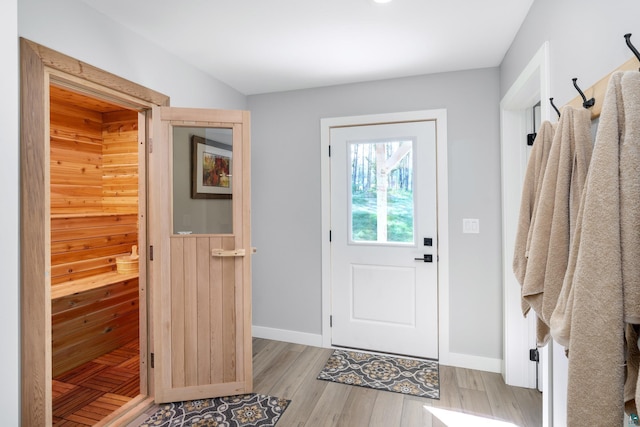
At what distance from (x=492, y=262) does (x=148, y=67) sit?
2.97 metres

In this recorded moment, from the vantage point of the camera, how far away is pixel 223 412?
212cm

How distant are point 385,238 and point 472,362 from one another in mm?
1240

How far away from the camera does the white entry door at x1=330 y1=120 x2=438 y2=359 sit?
9.16ft

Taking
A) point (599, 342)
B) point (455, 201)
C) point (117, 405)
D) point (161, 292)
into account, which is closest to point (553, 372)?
point (599, 342)

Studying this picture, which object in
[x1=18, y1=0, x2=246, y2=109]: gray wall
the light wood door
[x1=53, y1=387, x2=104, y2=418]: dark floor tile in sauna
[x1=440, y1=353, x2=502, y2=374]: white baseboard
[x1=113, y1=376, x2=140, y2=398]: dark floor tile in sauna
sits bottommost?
[x1=113, y1=376, x2=140, y2=398]: dark floor tile in sauna

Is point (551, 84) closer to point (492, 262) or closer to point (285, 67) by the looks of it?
point (492, 262)

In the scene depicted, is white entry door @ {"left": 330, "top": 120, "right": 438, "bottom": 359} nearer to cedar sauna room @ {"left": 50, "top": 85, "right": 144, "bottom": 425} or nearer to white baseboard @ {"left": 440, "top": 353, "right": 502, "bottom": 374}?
white baseboard @ {"left": 440, "top": 353, "right": 502, "bottom": 374}

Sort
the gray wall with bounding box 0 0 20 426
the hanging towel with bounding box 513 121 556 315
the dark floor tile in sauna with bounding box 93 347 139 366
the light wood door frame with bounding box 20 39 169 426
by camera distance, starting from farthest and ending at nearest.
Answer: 1. the dark floor tile in sauna with bounding box 93 347 139 366
2. the light wood door frame with bounding box 20 39 169 426
3. the hanging towel with bounding box 513 121 556 315
4. the gray wall with bounding box 0 0 20 426

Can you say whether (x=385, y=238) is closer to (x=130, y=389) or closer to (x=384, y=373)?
(x=384, y=373)

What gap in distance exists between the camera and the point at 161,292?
85.8 inches

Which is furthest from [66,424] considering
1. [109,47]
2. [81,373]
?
[109,47]

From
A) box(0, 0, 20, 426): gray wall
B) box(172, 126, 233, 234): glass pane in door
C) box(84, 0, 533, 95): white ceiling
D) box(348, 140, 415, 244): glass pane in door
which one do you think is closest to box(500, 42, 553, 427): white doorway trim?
box(84, 0, 533, 95): white ceiling

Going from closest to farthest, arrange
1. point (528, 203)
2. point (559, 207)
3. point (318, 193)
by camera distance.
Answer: point (559, 207)
point (528, 203)
point (318, 193)

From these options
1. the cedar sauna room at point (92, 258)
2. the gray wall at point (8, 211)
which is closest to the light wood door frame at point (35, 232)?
the gray wall at point (8, 211)
